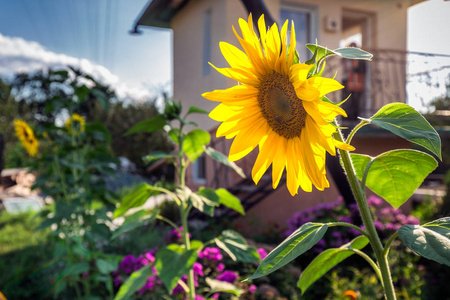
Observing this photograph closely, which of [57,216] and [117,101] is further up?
[117,101]

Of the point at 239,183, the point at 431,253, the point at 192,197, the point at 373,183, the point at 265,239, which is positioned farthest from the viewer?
the point at 239,183

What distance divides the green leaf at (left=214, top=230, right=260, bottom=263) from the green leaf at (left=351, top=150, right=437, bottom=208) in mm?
802

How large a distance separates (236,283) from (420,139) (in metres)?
2.17

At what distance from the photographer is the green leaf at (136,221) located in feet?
4.93

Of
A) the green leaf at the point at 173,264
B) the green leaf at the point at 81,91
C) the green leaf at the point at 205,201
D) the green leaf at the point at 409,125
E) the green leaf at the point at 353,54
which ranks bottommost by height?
the green leaf at the point at 173,264

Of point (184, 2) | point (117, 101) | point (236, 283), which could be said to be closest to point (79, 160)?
point (236, 283)

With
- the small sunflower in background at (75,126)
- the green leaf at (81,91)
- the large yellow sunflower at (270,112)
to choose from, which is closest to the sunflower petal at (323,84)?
the large yellow sunflower at (270,112)

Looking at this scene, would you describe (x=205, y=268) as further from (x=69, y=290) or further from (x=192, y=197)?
(x=192, y=197)

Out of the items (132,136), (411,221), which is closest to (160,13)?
(132,136)

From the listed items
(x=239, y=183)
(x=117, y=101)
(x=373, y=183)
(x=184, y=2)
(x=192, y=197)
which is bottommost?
(x=239, y=183)

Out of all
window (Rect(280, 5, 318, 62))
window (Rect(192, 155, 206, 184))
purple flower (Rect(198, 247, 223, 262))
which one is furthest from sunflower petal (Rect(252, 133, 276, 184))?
window (Rect(192, 155, 206, 184))

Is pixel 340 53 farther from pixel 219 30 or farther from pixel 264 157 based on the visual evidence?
pixel 219 30

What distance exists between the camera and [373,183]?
763 millimetres

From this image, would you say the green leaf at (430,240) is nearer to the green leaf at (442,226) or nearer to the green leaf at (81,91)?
the green leaf at (442,226)
